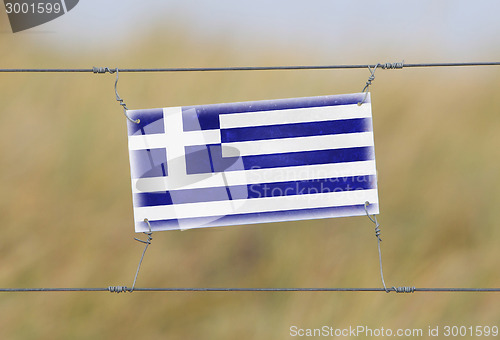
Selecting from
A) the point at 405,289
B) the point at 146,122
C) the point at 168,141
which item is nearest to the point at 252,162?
the point at 168,141

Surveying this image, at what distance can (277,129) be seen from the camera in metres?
3.70

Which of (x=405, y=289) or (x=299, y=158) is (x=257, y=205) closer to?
(x=299, y=158)

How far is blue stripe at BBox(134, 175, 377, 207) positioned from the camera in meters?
3.67

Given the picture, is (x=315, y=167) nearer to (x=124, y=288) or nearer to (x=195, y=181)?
(x=195, y=181)

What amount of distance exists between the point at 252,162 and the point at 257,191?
181 mm

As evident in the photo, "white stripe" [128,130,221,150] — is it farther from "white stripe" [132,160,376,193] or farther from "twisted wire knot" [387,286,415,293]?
"twisted wire knot" [387,286,415,293]

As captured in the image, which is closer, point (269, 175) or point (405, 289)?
point (405, 289)

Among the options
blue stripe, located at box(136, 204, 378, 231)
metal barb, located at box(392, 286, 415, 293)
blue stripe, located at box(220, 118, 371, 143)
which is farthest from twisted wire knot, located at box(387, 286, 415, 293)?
blue stripe, located at box(220, 118, 371, 143)

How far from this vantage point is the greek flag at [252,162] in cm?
367

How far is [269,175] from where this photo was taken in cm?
370

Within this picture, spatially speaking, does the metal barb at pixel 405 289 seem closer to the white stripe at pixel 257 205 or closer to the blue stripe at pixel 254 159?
the white stripe at pixel 257 205

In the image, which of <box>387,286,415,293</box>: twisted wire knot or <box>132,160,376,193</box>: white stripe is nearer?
<box>387,286,415,293</box>: twisted wire knot

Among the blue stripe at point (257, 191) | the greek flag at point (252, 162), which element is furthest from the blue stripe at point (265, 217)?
the blue stripe at point (257, 191)

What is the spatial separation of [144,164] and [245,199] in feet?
2.14
